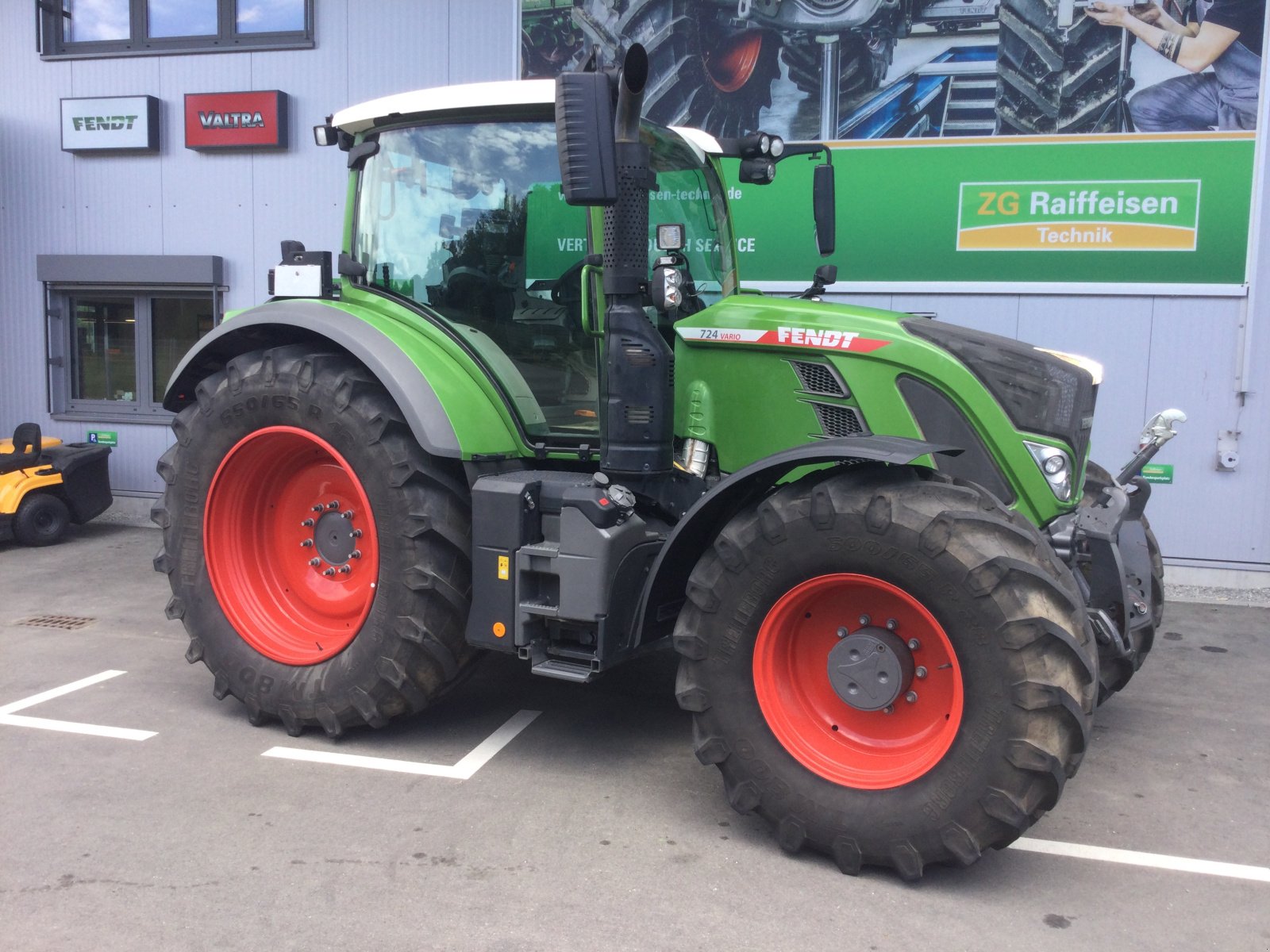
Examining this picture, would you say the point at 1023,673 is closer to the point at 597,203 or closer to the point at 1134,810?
the point at 1134,810

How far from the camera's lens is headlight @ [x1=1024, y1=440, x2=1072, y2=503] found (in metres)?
Result: 3.83

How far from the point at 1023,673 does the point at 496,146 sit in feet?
9.41

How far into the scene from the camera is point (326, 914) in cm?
307

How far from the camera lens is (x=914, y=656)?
3422 millimetres

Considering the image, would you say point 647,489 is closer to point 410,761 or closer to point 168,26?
point 410,761

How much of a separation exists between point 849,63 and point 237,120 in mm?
4977

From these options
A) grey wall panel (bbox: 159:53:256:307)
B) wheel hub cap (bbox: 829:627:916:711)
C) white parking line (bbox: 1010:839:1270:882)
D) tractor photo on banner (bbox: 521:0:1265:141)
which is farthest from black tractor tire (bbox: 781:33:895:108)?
white parking line (bbox: 1010:839:1270:882)

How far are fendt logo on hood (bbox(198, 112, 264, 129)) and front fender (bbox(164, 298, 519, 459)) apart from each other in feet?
15.4

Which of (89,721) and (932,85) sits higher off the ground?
(932,85)

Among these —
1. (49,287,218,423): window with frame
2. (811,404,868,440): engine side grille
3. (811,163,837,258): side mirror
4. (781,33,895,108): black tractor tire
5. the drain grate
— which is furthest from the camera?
(49,287,218,423): window with frame

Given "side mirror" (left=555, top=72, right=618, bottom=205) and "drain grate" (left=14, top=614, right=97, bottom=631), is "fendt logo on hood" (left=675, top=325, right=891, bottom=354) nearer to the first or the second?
"side mirror" (left=555, top=72, right=618, bottom=205)

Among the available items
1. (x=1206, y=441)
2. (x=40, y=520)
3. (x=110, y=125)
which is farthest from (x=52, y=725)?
(x=1206, y=441)

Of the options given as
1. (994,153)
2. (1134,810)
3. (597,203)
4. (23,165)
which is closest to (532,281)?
(597,203)

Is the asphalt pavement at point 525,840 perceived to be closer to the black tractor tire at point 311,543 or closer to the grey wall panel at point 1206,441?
the black tractor tire at point 311,543
